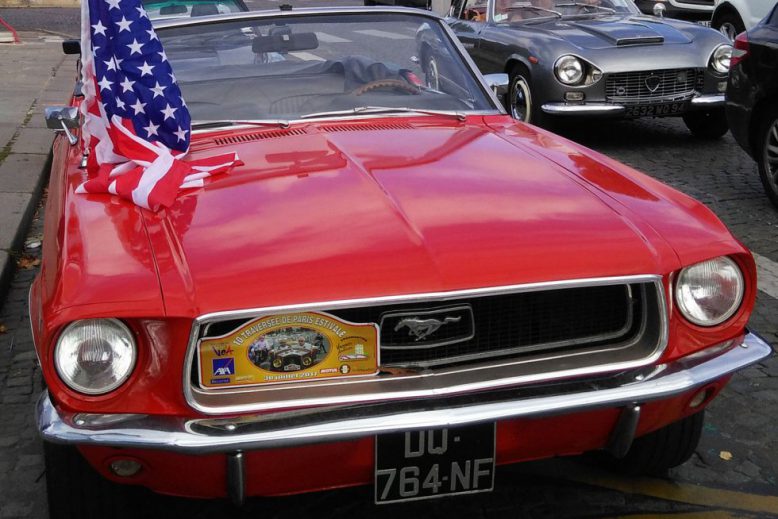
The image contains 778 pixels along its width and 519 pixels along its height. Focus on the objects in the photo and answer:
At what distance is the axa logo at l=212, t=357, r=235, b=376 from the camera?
2461mm

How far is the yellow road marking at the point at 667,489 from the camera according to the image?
312 centimetres

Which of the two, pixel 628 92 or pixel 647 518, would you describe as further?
pixel 628 92

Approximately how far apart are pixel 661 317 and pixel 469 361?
0.52m

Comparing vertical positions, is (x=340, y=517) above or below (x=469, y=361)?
below

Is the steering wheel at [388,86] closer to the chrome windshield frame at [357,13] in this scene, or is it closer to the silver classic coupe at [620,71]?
the chrome windshield frame at [357,13]

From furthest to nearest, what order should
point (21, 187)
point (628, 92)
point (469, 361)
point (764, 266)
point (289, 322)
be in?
point (628, 92) → point (21, 187) → point (764, 266) → point (469, 361) → point (289, 322)

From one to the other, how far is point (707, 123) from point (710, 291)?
628 cm

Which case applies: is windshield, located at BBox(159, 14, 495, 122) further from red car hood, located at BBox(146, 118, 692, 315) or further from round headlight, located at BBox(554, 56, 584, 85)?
round headlight, located at BBox(554, 56, 584, 85)

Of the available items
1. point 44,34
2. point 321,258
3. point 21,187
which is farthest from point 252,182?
point 44,34

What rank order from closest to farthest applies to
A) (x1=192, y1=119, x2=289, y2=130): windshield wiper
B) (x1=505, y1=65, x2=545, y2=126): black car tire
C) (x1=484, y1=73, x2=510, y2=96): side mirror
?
(x1=192, y1=119, x2=289, y2=130): windshield wiper, (x1=484, y1=73, x2=510, y2=96): side mirror, (x1=505, y1=65, x2=545, y2=126): black car tire

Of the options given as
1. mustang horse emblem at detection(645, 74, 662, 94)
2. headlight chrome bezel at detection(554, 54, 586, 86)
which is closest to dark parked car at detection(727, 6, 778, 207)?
mustang horse emblem at detection(645, 74, 662, 94)

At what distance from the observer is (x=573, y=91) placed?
815cm

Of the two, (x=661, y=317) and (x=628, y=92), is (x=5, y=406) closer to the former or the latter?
(x=661, y=317)

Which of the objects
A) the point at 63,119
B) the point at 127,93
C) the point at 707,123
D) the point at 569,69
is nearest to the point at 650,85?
the point at 569,69
